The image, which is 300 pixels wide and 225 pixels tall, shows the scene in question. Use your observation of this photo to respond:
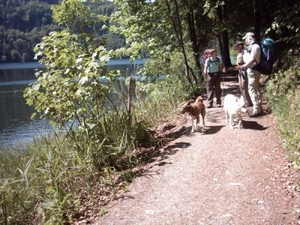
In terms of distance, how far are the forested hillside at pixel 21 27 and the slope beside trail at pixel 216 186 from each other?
4126 inches

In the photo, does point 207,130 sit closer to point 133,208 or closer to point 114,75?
point 114,75

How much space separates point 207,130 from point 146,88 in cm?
628

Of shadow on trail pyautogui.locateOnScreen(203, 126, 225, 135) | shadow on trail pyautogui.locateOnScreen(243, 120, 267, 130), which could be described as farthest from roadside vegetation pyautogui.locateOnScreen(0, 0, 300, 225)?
shadow on trail pyautogui.locateOnScreen(203, 126, 225, 135)

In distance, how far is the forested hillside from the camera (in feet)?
362

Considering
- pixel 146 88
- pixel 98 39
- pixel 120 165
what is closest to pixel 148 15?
pixel 146 88

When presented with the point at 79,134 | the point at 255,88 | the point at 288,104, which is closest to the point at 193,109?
the point at 255,88

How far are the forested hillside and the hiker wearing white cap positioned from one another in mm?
103590

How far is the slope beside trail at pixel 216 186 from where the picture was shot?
414 cm

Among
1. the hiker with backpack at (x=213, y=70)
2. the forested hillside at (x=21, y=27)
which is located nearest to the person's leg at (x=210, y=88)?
the hiker with backpack at (x=213, y=70)

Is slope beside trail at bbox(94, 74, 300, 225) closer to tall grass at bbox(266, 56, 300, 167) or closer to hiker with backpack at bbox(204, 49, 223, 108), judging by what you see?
tall grass at bbox(266, 56, 300, 167)

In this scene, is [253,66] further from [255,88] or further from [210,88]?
[210,88]

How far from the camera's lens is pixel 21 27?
446 ft

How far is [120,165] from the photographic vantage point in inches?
239

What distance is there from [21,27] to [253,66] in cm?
14393
